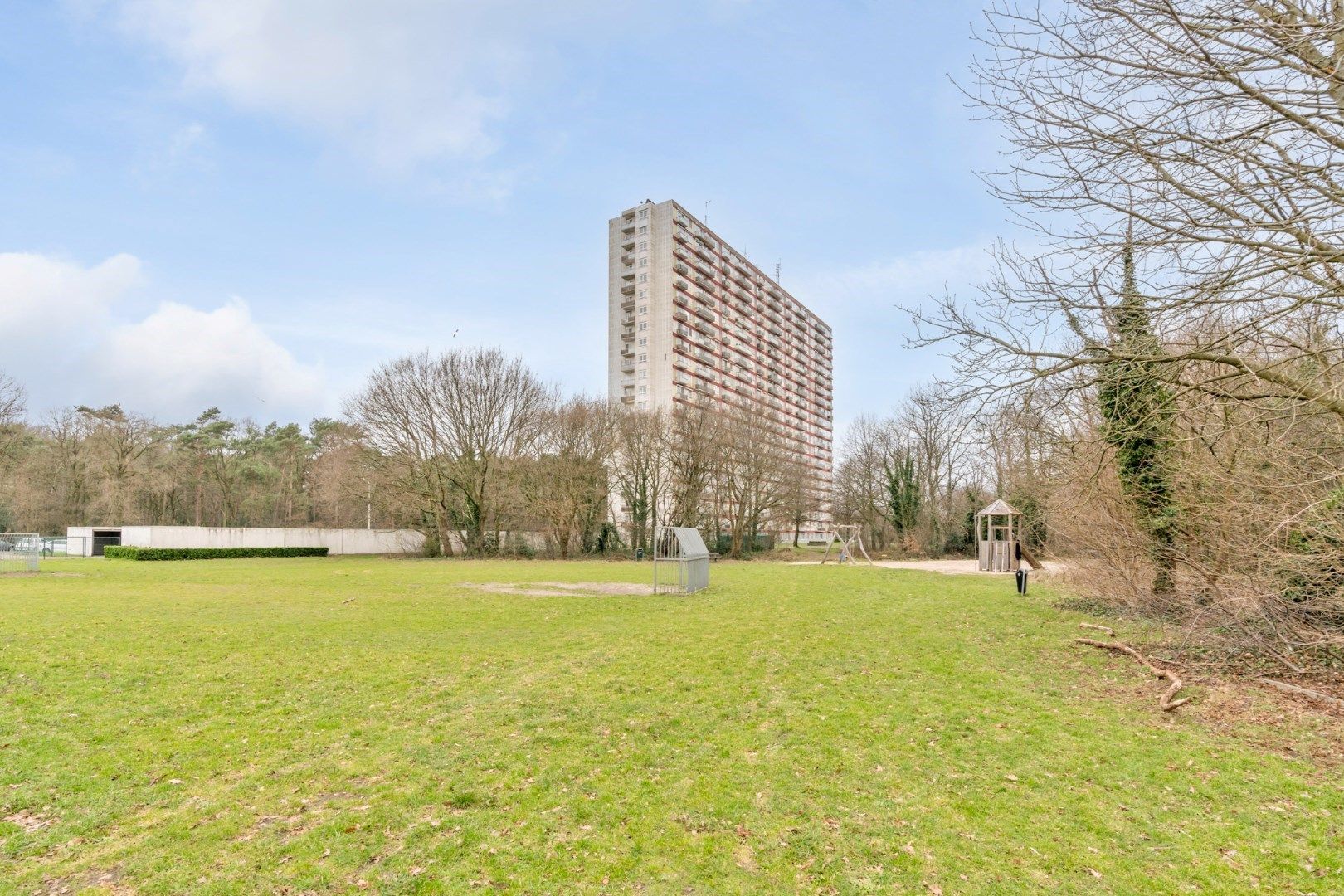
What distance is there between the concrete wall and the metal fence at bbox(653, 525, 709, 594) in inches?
975

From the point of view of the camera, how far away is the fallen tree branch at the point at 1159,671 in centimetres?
663

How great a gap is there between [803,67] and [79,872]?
841 cm

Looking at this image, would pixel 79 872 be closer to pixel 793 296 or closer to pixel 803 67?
pixel 803 67

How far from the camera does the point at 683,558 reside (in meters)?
17.7

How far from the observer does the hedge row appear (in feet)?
106

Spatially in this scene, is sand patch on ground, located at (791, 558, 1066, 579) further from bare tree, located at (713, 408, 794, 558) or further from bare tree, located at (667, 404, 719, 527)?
bare tree, located at (667, 404, 719, 527)

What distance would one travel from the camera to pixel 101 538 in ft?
121

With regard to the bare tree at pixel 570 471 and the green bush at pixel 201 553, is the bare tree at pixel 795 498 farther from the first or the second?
the green bush at pixel 201 553

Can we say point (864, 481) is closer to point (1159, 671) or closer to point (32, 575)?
point (1159, 671)

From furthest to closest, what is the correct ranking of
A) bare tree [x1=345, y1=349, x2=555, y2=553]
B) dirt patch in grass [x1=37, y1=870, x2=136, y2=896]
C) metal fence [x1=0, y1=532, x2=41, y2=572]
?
bare tree [x1=345, y1=349, x2=555, y2=553] → metal fence [x1=0, y1=532, x2=41, y2=572] → dirt patch in grass [x1=37, y1=870, x2=136, y2=896]

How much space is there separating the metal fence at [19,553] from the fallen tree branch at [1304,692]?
32.7 meters

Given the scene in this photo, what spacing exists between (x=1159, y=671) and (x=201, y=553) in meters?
40.0

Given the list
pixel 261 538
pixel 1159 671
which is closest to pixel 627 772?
pixel 1159 671

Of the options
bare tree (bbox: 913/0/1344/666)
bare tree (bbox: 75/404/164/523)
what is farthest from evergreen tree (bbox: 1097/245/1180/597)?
bare tree (bbox: 75/404/164/523)
